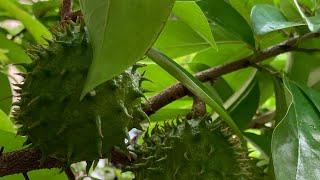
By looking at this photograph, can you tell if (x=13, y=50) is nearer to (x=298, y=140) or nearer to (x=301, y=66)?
(x=301, y=66)

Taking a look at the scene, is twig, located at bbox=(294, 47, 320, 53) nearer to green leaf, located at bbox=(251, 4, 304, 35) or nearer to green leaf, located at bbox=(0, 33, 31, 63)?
green leaf, located at bbox=(251, 4, 304, 35)

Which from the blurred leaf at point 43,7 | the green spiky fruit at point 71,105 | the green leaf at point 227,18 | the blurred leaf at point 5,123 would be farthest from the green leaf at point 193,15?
the blurred leaf at point 43,7

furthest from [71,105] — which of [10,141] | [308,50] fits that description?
[308,50]

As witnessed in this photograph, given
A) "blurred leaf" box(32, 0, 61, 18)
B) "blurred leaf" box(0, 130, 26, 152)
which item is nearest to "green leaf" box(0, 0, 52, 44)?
"blurred leaf" box(32, 0, 61, 18)

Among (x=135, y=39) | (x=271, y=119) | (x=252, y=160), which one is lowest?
(x=271, y=119)

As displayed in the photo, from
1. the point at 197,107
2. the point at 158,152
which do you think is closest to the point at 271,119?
the point at 197,107

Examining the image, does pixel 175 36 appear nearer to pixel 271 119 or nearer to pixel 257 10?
pixel 257 10

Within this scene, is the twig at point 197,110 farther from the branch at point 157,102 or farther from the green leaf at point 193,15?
the green leaf at point 193,15
